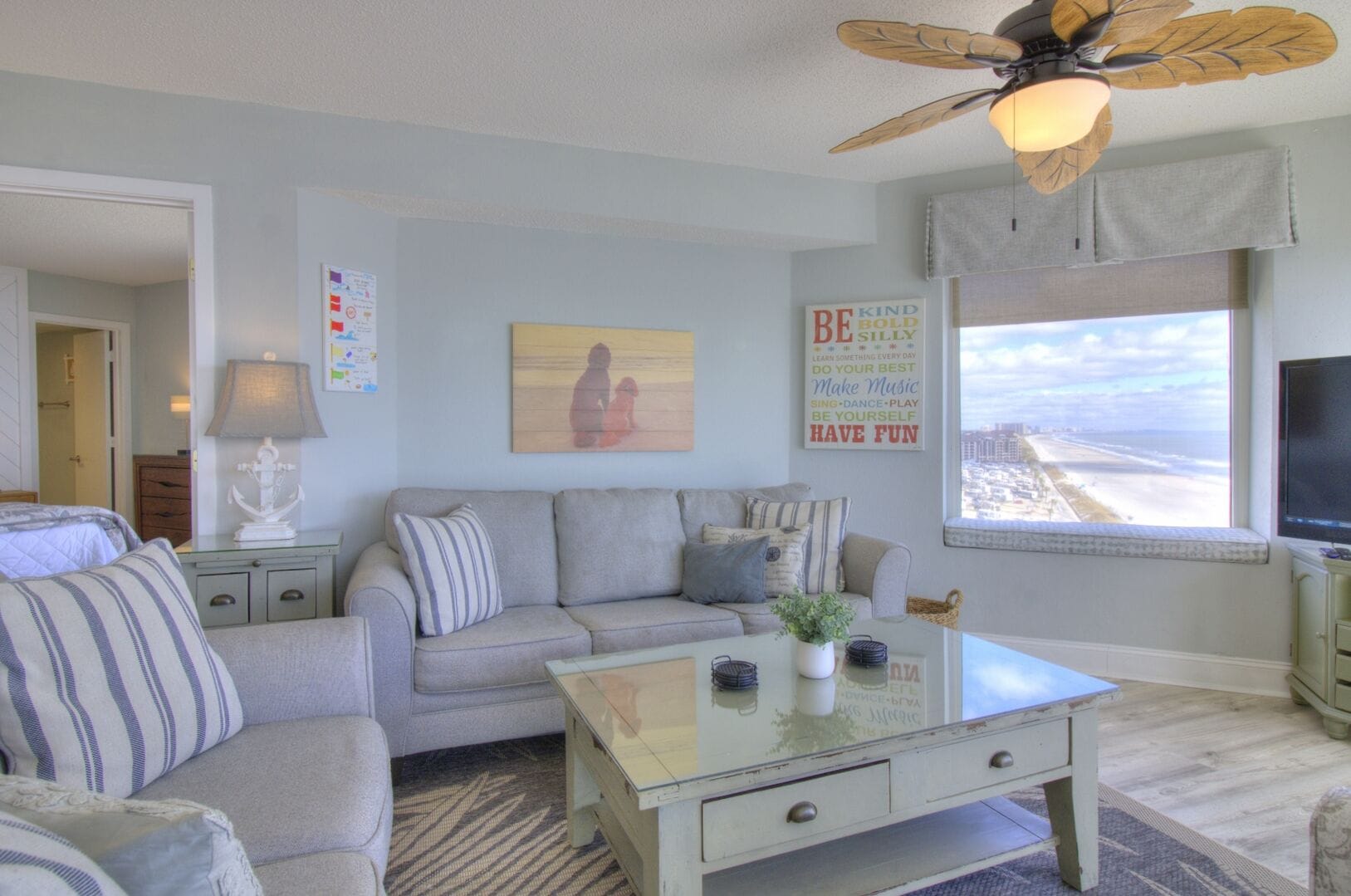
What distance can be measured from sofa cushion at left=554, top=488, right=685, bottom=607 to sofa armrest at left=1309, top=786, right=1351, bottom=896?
2377 millimetres

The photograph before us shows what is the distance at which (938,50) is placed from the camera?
6.02 feet

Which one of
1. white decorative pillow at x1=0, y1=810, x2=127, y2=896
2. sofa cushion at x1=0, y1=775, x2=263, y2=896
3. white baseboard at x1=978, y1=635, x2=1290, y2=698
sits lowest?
white baseboard at x1=978, y1=635, x2=1290, y2=698

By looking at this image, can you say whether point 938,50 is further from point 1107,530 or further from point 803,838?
point 1107,530

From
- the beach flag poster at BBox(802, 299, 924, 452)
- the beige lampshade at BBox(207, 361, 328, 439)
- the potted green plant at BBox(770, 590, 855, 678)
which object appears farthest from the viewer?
the beach flag poster at BBox(802, 299, 924, 452)

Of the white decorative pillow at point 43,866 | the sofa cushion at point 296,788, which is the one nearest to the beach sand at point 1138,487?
the sofa cushion at point 296,788

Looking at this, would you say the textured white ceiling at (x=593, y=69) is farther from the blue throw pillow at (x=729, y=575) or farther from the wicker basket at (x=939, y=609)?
the wicker basket at (x=939, y=609)

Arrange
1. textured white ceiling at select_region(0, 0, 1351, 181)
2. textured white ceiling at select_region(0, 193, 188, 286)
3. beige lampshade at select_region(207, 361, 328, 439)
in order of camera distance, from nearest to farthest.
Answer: textured white ceiling at select_region(0, 0, 1351, 181) < beige lampshade at select_region(207, 361, 328, 439) < textured white ceiling at select_region(0, 193, 188, 286)

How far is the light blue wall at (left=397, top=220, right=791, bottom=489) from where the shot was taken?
3.41 metres

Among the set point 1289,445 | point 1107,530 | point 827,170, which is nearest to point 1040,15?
point 827,170

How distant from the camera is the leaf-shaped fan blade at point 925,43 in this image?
5.66 ft

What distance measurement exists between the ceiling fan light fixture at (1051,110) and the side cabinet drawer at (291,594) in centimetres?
Result: 267

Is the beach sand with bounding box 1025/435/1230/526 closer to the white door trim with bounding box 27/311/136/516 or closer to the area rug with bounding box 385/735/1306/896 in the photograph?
the area rug with bounding box 385/735/1306/896

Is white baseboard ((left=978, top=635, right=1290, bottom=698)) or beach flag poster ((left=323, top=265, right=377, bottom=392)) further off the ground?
beach flag poster ((left=323, top=265, right=377, bottom=392))

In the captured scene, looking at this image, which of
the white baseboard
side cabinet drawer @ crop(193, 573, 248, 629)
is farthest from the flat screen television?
side cabinet drawer @ crop(193, 573, 248, 629)
